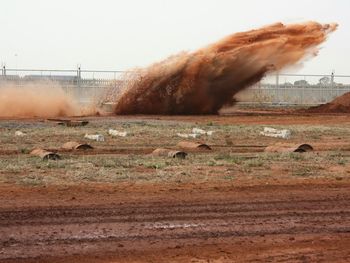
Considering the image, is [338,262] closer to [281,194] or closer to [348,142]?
[281,194]

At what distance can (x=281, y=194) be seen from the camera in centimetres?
1191

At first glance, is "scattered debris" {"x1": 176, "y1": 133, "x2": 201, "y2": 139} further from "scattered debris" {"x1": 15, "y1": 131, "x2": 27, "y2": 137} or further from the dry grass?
"scattered debris" {"x1": 15, "y1": 131, "x2": 27, "y2": 137}

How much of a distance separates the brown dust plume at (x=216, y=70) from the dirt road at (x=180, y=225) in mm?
20982

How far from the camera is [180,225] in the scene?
9.22m

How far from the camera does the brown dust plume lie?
32594 mm

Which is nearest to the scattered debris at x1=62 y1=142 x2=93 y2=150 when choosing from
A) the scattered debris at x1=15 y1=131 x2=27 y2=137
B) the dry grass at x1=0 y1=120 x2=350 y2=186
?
the dry grass at x1=0 y1=120 x2=350 y2=186

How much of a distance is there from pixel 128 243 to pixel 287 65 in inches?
1038

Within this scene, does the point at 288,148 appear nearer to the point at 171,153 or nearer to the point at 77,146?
the point at 171,153

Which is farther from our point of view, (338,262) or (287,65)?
(287,65)

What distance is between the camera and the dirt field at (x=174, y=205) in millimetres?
7914

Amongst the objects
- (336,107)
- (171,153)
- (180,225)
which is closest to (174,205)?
(180,225)

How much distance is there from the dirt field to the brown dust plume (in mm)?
13675

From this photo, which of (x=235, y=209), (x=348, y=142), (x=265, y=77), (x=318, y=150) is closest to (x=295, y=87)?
(x=265, y=77)

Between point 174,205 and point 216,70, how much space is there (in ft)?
79.2
